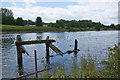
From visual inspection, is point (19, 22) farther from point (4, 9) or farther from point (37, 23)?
point (4, 9)

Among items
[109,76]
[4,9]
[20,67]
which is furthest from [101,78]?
[4,9]

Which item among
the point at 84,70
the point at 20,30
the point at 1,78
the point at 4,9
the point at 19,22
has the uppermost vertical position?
the point at 4,9

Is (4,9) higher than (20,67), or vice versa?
(4,9)

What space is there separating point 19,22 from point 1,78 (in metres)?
151

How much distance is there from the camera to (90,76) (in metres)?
7.54

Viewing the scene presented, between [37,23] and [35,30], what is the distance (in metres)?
42.3

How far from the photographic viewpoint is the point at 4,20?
145 m

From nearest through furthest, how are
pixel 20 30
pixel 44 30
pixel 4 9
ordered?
pixel 20 30 → pixel 44 30 → pixel 4 9

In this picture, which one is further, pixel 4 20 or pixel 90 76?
pixel 4 20

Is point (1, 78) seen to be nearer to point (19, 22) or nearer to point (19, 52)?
point (19, 52)

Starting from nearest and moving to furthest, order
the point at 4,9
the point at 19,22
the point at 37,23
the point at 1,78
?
1. the point at 1,78
2. the point at 19,22
3. the point at 37,23
4. the point at 4,9

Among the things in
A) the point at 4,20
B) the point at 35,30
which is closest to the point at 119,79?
the point at 35,30

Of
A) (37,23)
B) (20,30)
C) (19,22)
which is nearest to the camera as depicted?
(20,30)

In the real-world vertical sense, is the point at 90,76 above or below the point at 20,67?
above
